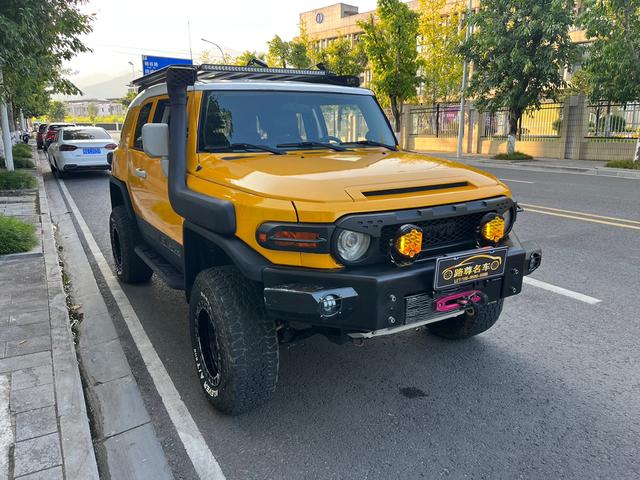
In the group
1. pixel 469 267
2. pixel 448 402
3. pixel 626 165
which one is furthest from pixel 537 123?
pixel 469 267

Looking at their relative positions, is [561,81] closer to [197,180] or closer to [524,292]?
[524,292]

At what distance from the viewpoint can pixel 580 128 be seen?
2345 cm

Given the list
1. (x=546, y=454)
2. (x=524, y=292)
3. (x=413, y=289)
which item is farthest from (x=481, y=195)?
(x=524, y=292)

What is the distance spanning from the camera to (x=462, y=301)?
9.91 feet

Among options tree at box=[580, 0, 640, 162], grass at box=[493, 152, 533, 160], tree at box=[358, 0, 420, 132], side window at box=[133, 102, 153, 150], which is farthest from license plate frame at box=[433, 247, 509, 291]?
tree at box=[358, 0, 420, 132]

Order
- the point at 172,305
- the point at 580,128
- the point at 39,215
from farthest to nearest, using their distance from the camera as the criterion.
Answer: the point at 580,128, the point at 39,215, the point at 172,305

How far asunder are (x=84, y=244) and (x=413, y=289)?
6.44m

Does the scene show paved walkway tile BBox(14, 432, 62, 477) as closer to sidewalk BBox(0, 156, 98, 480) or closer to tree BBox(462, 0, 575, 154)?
sidewalk BBox(0, 156, 98, 480)

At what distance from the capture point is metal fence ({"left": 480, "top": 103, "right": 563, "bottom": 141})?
24.4 meters

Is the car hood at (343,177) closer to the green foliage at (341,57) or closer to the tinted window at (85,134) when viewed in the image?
the tinted window at (85,134)

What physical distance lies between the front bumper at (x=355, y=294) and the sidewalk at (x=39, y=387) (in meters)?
1.27

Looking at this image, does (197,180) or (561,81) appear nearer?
(197,180)

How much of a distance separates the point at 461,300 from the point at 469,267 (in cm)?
20

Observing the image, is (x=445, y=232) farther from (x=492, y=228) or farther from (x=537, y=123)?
(x=537, y=123)
